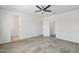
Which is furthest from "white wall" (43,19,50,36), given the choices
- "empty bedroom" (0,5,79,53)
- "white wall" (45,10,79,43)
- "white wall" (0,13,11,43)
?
"white wall" (0,13,11,43)

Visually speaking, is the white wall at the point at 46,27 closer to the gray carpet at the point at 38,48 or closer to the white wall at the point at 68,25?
the white wall at the point at 68,25

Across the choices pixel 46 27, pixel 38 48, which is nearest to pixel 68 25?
pixel 46 27

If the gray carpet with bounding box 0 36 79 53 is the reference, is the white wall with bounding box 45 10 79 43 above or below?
above

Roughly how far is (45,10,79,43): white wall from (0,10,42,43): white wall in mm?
2160

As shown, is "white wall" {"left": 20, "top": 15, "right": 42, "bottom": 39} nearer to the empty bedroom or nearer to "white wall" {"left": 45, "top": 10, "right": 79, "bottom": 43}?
the empty bedroom

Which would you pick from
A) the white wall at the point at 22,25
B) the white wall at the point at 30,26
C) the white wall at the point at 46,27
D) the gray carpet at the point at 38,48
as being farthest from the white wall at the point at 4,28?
the white wall at the point at 46,27

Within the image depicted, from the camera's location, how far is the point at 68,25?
5.36 meters

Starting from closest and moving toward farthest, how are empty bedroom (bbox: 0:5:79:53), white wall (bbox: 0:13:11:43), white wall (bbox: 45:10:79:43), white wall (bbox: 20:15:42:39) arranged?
1. empty bedroom (bbox: 0:5:79:53)
2. white wall (bbox: 0:13:11:43)
3. white wall (bbox: 45:10:79:43)
4. white wall (bbox: 20:15:42:39)

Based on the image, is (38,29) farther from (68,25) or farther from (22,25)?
(68,25)

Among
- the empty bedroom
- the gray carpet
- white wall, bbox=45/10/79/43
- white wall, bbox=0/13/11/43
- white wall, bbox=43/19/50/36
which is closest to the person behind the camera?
the gray carpet

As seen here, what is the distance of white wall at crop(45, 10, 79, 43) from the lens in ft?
15.8

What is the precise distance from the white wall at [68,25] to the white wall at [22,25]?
7.09ft

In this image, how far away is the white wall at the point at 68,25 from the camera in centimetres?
481
